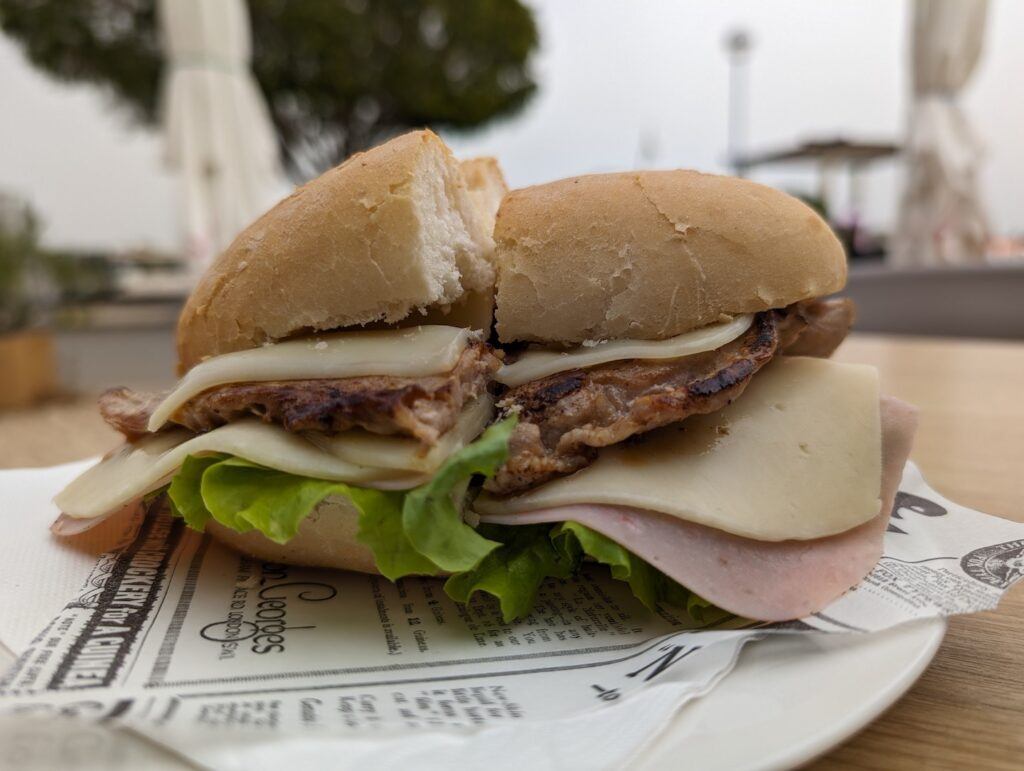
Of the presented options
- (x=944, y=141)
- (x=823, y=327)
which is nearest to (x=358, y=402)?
(x=823, y=327)

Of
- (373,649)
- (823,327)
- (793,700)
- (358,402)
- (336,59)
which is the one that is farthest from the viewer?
(336,59)

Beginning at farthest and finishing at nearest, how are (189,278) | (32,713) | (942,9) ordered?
(189,278), (942,9), (32,713)

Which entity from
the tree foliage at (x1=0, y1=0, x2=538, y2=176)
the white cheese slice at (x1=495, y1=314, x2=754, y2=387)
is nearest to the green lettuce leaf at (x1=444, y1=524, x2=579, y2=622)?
the white cheese slice at (x1=495, y1=314, x2=754, y2=387)

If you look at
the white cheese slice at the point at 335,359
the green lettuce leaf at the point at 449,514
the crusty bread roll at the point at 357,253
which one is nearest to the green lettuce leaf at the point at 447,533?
the green lettuce leaf at the point at 449,514

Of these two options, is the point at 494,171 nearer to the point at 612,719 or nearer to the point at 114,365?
the point at 612,719

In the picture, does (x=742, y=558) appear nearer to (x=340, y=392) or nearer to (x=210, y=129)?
(x=340, y=392)

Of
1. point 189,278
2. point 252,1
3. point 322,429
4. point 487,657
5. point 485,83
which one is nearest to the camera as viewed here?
point 487,657

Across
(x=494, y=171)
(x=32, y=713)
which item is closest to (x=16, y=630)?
(x=32, y=713)
